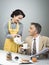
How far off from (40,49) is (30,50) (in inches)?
5.9

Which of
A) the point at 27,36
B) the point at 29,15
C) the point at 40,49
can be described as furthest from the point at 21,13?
the point at 40,49

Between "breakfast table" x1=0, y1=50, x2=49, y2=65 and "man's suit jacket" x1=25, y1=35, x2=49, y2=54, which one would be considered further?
"man's suit jacket" x1=25, y1=35, x2=49, y2=54

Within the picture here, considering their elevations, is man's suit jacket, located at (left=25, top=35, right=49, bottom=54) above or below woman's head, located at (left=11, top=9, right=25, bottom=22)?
below

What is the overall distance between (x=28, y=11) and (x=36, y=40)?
1.47 feet

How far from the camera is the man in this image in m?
A: 3.55

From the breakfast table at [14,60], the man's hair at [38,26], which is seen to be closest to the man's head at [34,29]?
the man's hair at [38,26]

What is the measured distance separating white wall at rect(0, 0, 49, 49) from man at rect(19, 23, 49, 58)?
0.06m

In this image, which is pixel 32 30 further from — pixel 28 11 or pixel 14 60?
pixel 14 60

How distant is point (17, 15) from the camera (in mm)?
3580

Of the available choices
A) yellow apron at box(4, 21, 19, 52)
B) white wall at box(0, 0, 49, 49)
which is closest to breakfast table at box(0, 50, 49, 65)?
yellow apron at box(4, 21, 19, 52)

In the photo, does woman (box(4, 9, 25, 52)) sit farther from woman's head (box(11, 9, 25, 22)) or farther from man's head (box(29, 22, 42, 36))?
man's head (box(29, 22, 42, 36))

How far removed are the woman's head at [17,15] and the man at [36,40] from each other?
0.20 metres

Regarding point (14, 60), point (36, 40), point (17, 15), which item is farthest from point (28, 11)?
point (14, 60)

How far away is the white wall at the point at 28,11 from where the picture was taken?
356cm
